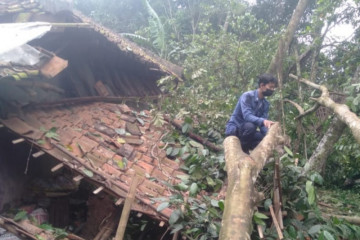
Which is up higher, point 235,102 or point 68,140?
point 235,102

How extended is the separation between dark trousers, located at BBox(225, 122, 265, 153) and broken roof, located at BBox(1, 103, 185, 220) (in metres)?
0.90

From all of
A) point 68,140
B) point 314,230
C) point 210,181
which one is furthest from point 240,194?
point 68,140

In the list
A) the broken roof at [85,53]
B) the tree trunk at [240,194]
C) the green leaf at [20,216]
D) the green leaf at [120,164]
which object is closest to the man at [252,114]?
the tree trunk at [240,194]

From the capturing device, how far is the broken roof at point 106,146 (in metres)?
3.34

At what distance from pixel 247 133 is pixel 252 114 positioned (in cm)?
25

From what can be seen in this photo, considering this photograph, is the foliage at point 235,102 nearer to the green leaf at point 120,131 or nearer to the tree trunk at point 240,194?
the tree trunk at point 240,194

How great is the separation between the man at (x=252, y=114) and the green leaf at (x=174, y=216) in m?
1.46

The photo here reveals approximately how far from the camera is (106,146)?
4148 millimetres

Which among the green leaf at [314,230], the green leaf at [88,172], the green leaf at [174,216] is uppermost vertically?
the green leaf at [88,172]

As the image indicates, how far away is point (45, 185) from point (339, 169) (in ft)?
21.8

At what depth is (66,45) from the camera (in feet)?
16.4

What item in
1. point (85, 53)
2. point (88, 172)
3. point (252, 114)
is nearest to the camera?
point (88, 172)

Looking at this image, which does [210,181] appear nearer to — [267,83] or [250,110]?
[250,110]

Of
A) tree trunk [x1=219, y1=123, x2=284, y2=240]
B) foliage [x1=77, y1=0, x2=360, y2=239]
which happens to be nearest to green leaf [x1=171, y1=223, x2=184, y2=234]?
foliage [x1=77, y1=0, x2=360, y2=239]
